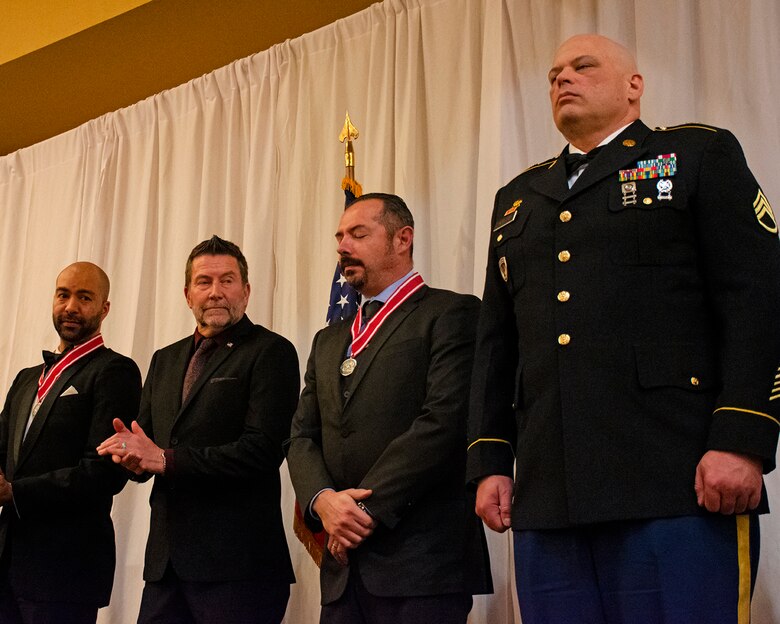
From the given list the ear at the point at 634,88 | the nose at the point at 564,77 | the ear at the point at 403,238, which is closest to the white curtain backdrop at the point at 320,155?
the ear at the point at 403,238

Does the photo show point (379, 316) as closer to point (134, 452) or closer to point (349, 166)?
point (134, 452)

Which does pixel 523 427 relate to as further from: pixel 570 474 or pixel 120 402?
pixel 120 402

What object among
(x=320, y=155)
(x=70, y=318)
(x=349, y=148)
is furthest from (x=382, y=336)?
(x=320, y=155)

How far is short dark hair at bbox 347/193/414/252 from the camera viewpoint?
2.91 metres

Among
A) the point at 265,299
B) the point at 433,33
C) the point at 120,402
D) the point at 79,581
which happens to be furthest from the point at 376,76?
the point at 79,581

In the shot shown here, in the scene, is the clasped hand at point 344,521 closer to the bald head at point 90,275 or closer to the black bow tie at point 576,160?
the black bow tie at point 576,160

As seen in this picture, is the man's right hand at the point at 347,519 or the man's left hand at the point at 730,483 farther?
the man's right hand at the point at 347,519

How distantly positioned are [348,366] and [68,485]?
1.14m

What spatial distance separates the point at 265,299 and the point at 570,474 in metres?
2.83

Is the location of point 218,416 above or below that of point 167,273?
below

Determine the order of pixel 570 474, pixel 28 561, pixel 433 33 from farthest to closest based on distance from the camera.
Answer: pixel 433 33
pixel 28 561
pixel 570 474

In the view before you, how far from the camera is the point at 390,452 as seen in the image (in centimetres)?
238

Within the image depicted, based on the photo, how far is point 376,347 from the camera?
8.55 feet

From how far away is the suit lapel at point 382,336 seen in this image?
101 inches
